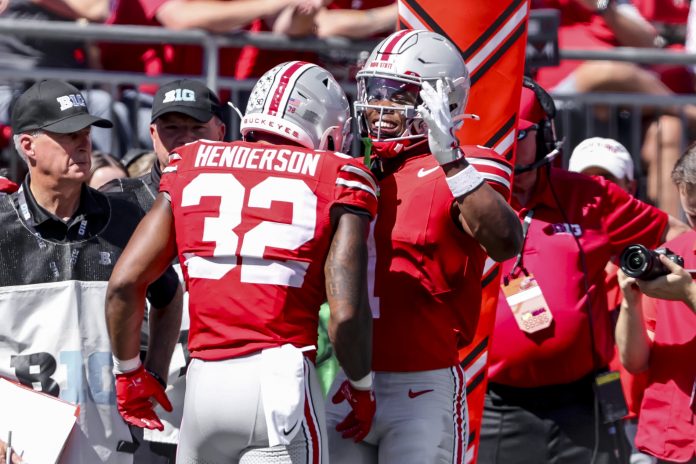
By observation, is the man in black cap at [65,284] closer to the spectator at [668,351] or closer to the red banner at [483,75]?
the red banner at [483,75]

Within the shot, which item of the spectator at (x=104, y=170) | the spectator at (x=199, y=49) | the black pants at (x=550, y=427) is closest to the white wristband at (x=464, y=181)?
the black pants at (x=550, y=427)

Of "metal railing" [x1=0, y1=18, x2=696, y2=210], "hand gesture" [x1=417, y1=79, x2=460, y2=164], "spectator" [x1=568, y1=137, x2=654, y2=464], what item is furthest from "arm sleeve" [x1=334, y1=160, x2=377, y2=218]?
"metal railing" [x1=0, y1=18, x2=696, y2=210]

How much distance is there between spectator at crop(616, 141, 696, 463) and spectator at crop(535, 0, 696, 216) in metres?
1.91

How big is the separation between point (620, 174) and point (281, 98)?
8.38ft

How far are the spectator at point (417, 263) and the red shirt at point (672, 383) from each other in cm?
98

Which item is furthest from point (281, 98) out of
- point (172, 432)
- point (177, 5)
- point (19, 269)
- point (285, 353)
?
point (177, 5)

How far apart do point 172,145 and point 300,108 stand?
4.80 feet

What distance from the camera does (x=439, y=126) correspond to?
3703 mm

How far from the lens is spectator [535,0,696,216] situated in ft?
21.9

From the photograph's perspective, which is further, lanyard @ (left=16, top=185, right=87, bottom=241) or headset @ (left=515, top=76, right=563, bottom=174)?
headset @ (left=515, top=76, right=563, bottom=174)

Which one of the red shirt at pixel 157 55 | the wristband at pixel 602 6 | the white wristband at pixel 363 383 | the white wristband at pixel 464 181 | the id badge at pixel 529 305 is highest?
the white wristband at pixel 464 181

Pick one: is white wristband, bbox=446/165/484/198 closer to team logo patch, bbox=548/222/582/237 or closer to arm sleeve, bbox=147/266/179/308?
arm sleeve, bbox=147/266/179/308

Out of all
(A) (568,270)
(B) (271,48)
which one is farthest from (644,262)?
(B) (271,48)

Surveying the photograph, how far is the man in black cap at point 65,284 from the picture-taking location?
15.0 ft
